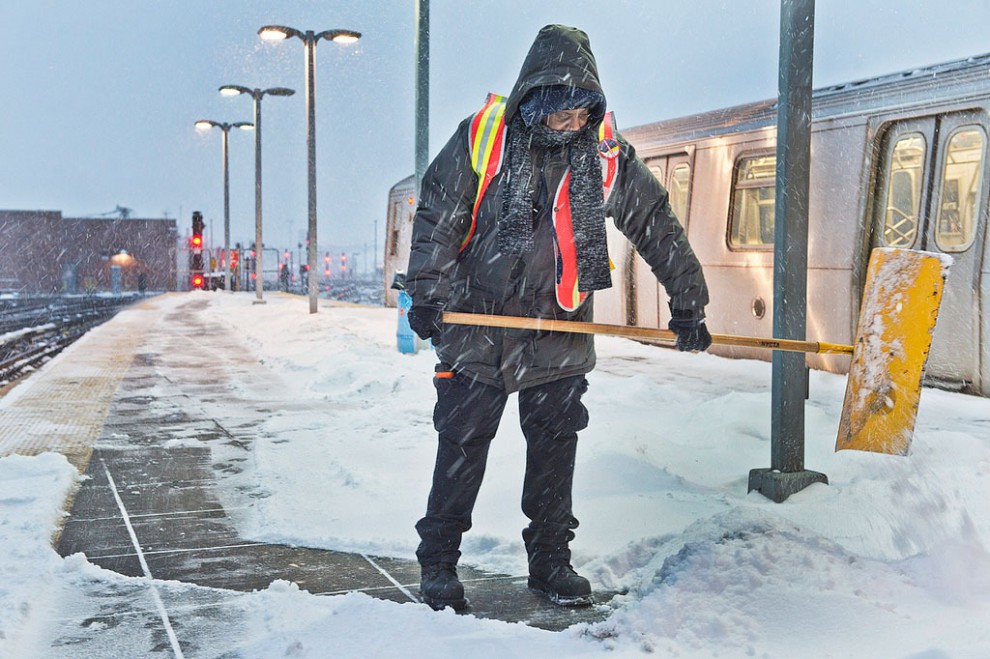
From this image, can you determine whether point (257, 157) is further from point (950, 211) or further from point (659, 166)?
point (950, 211)

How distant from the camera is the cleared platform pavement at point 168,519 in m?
3.81

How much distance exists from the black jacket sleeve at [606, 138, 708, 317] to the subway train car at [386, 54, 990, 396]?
579 cm

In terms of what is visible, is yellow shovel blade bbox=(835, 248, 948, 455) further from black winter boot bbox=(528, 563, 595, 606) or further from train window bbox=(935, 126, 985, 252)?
train window bbox=(935, 126, 985, 252)

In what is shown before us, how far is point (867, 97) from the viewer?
10.1 meters

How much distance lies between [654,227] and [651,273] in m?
9.40

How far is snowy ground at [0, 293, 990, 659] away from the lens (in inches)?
132

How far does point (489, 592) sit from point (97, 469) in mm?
3254

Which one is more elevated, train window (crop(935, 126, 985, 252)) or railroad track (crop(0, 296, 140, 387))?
train window (crop(935, 126, 985, 252))

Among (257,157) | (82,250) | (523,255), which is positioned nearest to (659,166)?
(523,255)

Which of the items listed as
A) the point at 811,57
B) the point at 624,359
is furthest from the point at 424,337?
the point at 624,359

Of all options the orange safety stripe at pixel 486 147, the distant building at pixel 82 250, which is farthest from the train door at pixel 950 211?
the distant building at pixel 82 250

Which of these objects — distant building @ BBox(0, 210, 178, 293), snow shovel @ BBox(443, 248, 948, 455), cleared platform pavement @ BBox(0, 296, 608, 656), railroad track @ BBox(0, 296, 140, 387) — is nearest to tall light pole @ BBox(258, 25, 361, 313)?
railroad track @ BBox(0, 296, 140, 387)

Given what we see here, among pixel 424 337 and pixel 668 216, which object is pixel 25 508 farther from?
pixel 668 216

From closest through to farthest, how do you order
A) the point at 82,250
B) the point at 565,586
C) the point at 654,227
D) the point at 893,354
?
1. the point at 565,586
2. the point at 654,227
3. the point at 893,354
4. the point at 82,250
